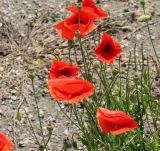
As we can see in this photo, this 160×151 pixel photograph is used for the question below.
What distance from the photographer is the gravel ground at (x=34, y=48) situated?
3191mm

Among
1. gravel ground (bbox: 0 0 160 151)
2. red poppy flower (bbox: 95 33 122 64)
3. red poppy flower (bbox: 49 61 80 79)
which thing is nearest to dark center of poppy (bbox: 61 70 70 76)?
red poppy flower (bbox: 49 61 80 79)

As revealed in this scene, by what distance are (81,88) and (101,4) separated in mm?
2687

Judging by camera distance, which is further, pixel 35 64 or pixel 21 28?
pixel 21 28

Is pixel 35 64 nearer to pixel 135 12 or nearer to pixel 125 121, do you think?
pixel 135 12

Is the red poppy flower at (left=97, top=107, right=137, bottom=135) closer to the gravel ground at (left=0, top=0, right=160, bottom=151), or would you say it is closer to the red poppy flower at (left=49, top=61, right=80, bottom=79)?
the red poppy flower at (left=49, top=61, right=80, bottom=79)

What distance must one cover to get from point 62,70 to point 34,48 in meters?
1.91

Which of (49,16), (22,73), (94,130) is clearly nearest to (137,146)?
(94,130)

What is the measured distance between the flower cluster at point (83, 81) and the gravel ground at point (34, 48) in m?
0.97

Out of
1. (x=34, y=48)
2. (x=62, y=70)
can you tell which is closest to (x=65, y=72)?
(x=62, y=70)

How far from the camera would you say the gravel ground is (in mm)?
3191

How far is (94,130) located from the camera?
7.85 feet

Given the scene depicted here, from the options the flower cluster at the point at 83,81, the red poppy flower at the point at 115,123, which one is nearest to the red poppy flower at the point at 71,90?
the flower cluster at the point at 83,81

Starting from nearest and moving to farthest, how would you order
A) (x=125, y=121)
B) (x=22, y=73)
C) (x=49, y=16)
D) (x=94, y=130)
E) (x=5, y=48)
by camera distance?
(x=125, y=121) → (x=94, y=130) → (x=22, y=73) → (x=5, y=48) → (x=49, y=16)

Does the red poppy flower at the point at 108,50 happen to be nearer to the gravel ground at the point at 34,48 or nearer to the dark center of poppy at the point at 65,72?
the dark center of poppy at the point at 65,72
